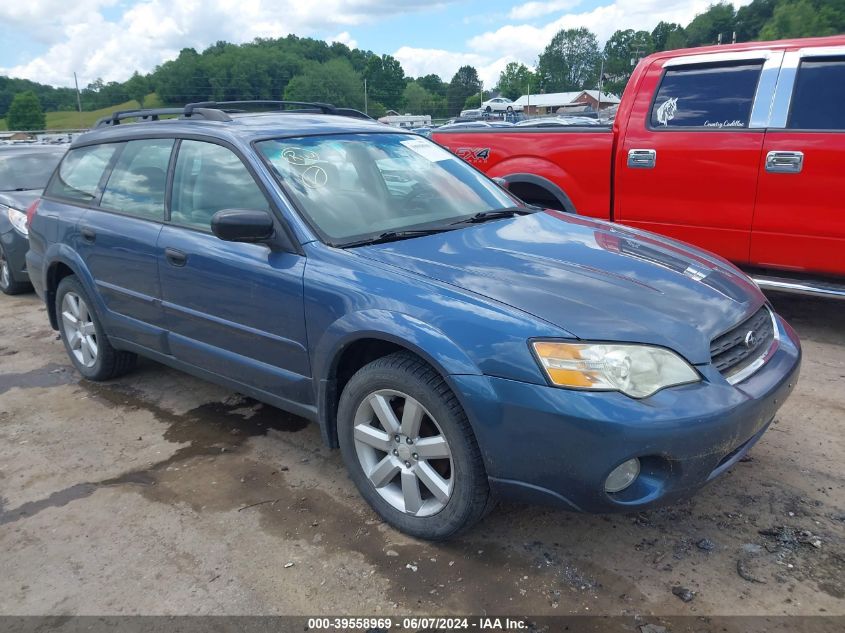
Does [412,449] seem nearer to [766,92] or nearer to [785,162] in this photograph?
[785,162]

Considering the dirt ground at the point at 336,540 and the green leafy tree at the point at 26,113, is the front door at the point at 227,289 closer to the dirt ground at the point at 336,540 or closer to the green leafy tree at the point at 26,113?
the dirt ground at the point at 336,540

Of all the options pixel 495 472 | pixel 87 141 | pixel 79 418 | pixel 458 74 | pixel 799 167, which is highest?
pixel 458 74

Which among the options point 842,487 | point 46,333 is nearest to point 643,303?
point 842,487

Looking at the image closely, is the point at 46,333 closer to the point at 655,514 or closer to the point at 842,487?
the point at 655,514

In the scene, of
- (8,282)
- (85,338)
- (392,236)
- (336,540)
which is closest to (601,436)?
(336,540)

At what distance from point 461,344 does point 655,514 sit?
123cm

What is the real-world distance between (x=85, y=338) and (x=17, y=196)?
3.71 m

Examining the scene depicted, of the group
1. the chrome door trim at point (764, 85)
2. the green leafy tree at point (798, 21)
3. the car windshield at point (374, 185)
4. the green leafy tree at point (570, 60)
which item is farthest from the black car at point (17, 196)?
the green leafy tree at point (570, 60)

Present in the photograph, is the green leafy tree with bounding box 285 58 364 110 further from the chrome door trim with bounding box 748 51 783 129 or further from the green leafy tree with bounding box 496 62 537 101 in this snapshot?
the chrome door trim with bounding box 748 51 783 129

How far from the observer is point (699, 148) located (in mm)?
5000

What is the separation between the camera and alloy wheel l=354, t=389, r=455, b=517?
8.59 feet

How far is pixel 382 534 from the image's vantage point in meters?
2.83

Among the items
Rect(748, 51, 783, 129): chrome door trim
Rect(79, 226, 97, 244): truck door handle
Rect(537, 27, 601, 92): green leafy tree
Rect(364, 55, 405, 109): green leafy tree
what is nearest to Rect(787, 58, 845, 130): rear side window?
Rect(748, 51, 783, 129): chrome door trim

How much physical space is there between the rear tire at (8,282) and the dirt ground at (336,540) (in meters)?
4.00
